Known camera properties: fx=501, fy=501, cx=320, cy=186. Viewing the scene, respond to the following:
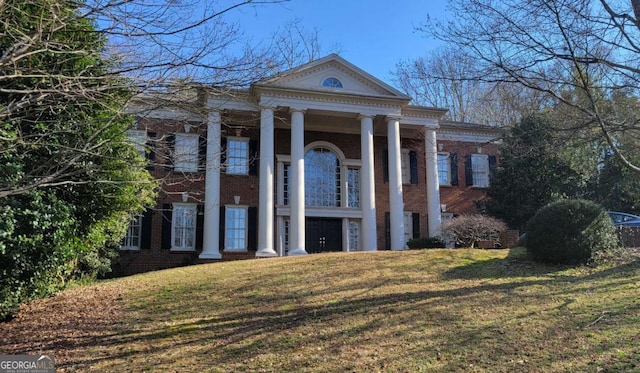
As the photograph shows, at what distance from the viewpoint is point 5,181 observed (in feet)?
22.9

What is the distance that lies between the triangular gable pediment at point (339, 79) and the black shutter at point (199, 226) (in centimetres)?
641

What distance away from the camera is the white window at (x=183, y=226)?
2080 centimetres

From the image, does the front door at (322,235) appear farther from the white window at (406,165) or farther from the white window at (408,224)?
the white window at (406,165)

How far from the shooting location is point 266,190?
62.7 ft

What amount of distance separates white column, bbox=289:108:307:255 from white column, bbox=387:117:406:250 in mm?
3856

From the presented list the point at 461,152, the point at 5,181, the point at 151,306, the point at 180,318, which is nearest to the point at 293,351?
the point at 180,318

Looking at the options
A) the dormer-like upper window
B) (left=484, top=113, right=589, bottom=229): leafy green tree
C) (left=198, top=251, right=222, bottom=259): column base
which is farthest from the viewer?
(left=484, top=113, right=589, bottom=229): leafy green tree

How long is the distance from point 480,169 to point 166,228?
1570 centimetres

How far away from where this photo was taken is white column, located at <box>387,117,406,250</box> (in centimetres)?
2028

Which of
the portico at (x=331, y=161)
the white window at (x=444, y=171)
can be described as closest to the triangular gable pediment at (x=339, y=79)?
the portico at (x=331, y=161)

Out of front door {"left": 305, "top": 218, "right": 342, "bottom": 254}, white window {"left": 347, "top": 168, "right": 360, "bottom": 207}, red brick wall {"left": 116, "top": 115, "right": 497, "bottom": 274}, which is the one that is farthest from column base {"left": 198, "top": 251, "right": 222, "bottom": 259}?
white window {"left": 347, "top": 168, "right": 360, "bottom": 207}

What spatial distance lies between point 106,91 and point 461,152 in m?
21.3

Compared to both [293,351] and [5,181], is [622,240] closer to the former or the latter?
[293,351]

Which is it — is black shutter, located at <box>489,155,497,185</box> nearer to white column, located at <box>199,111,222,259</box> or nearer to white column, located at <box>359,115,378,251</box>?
white column, located at <box>359,115,378,251</box>
